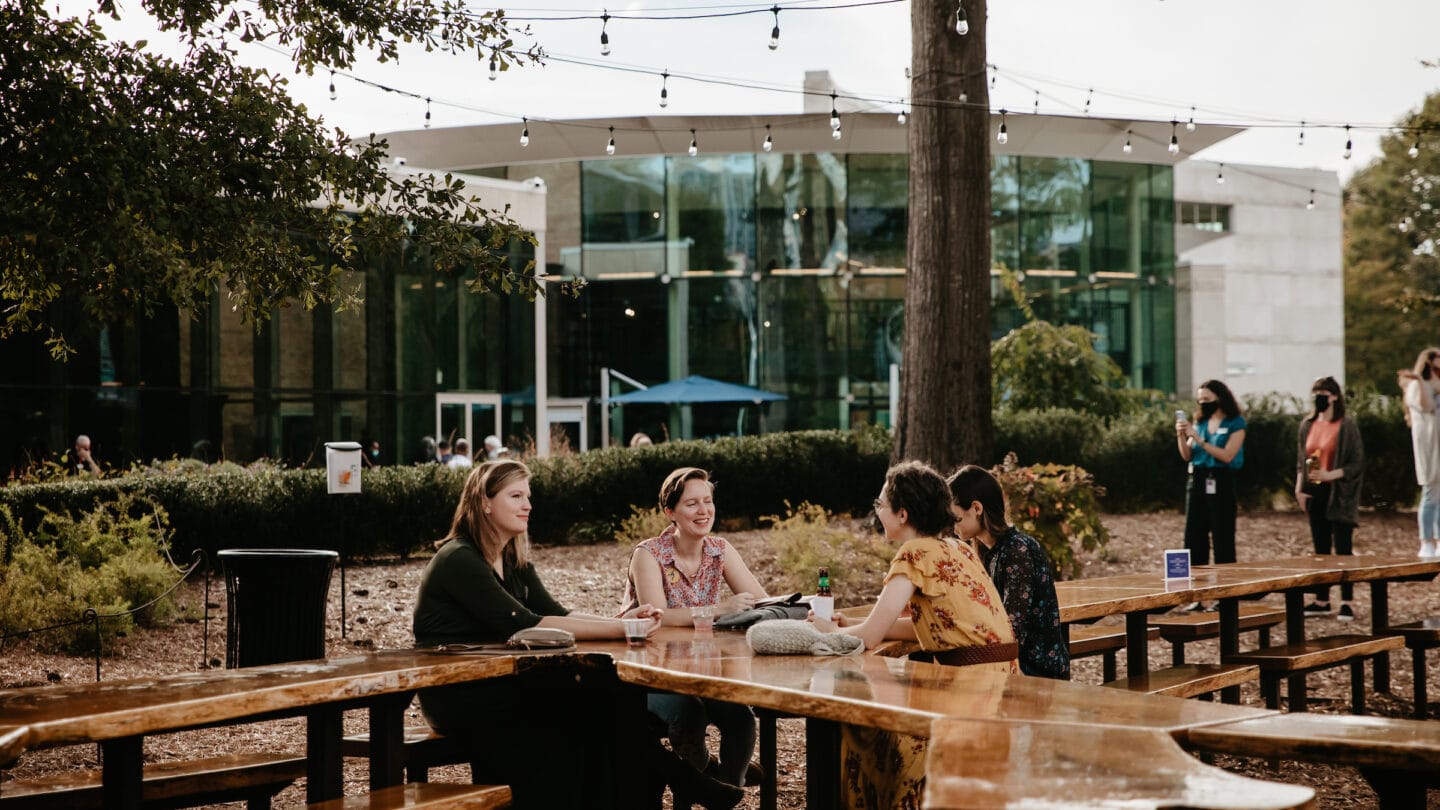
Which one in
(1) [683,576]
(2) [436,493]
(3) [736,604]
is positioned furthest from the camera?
(2) [436,493]

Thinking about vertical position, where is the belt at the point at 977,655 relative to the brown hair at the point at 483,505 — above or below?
below

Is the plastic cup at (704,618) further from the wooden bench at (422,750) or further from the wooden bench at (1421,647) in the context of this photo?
the wooden bench at (1421,647)

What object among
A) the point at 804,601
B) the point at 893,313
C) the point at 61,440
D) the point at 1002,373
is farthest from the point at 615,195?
the point at 804,601

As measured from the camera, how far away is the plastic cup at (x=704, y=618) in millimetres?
5645

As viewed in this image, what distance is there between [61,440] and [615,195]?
12367 millimetres

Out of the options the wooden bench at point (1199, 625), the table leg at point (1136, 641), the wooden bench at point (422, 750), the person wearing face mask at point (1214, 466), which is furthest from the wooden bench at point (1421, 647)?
the wooden bench at point (422, 750)

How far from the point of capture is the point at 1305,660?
6996 millimetres

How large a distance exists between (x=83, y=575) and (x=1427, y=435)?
11291mm

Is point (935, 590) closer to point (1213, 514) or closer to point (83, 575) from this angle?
point (1213, 514)

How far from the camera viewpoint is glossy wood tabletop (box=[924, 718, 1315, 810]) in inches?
107

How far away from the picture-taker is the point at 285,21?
23.4 ft

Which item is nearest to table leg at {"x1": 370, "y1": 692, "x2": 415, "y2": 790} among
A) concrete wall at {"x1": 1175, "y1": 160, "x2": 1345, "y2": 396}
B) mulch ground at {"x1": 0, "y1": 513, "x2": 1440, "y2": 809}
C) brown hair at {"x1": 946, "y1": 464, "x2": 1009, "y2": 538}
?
mulch ground at {"x1": 0, "y1": 513, "x2": 1440, "y2": 809}

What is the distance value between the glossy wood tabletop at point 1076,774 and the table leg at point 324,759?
6.74ft

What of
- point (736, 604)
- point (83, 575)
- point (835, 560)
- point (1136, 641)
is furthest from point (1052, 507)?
point (83, 575)
